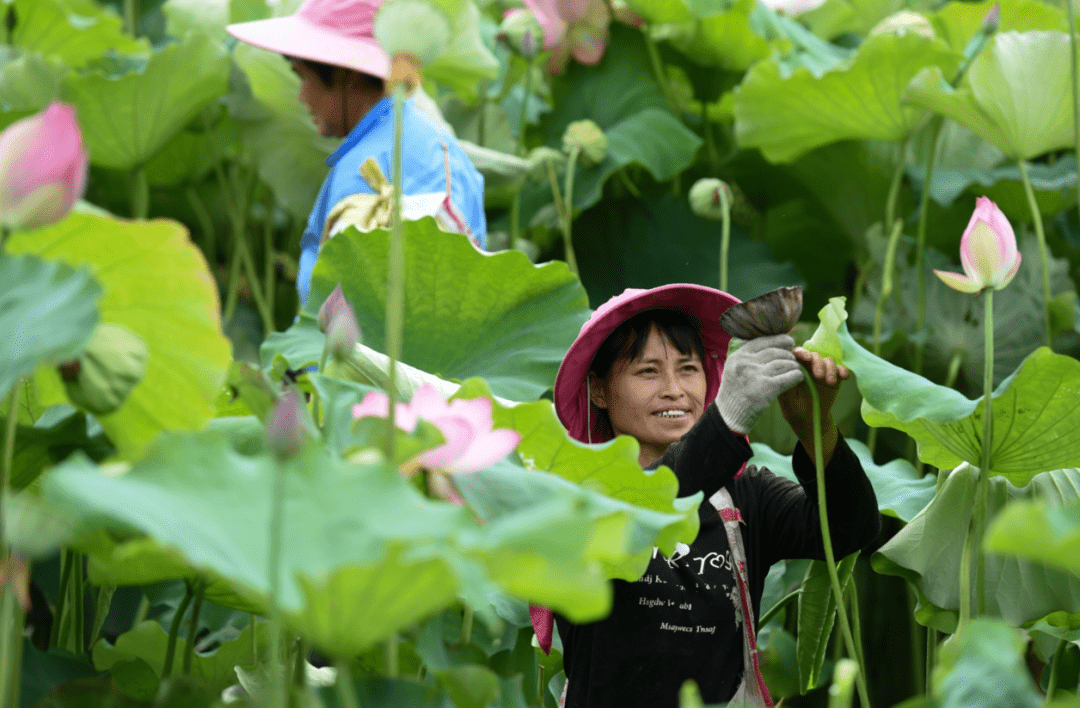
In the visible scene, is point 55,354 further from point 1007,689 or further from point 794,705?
point 794,705

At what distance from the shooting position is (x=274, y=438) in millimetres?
482

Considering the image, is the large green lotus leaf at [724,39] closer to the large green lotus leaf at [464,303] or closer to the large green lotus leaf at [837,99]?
the large green lotus leaf at [837,99]

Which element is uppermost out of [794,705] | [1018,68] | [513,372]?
[1018,68]

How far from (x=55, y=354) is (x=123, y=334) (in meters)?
0.07

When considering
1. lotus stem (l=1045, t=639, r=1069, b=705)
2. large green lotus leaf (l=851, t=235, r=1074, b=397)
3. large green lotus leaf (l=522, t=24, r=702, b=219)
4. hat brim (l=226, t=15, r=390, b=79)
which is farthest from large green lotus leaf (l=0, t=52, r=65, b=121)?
lotus stem (l=1045, t=639, r=1069, b=705)

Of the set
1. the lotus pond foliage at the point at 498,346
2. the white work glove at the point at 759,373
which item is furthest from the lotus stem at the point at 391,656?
the white work glove at the point at 759,373

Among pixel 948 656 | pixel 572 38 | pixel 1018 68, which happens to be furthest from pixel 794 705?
pixel 948 656

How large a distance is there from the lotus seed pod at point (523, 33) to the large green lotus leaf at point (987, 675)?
148 centimetres

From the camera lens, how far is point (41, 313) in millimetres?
575

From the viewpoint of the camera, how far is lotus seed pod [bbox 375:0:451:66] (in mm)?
601

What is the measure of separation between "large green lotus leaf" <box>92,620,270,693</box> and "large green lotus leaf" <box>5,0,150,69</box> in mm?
1275

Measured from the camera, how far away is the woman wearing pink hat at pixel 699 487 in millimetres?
926

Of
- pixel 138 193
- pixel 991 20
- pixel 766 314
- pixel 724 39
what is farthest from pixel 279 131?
pixel 766 314

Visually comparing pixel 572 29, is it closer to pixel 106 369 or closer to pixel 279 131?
pixel 279 131
